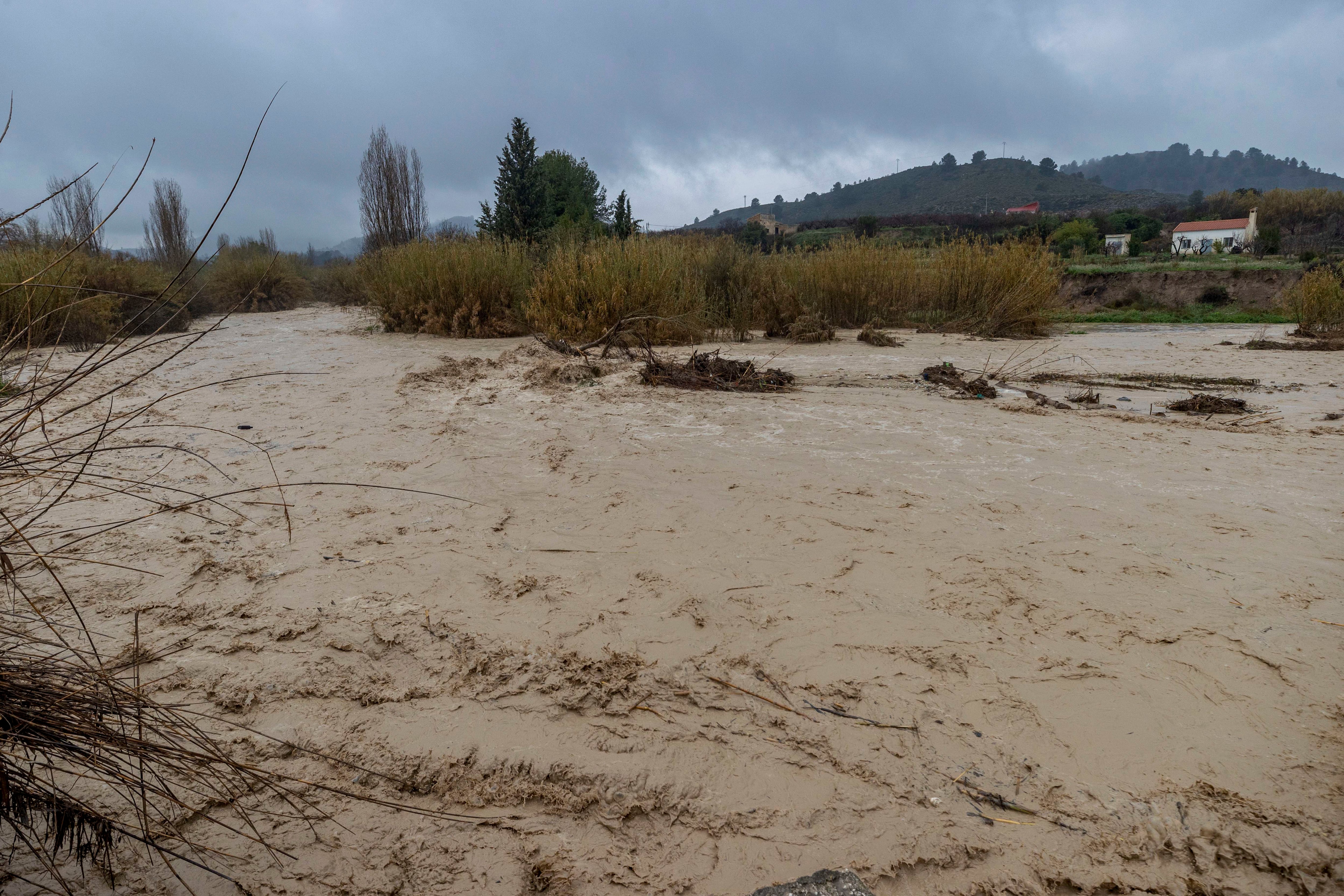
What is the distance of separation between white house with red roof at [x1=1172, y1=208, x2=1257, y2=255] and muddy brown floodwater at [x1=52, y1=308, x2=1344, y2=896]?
113 feet

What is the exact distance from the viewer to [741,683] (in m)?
2.07

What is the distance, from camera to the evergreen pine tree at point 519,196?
52.3ft

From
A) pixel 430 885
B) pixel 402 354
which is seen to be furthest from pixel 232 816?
pixel 402 354

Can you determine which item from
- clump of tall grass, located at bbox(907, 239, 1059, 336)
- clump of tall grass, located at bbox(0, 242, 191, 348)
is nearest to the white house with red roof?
clump of tall grass, located at bbox(907, 239, 1059, 336)

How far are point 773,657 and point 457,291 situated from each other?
1004cm

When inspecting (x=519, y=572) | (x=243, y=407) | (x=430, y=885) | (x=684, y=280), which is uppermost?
(x=684, y=280)

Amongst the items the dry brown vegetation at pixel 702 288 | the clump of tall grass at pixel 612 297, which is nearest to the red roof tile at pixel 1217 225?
the dry brown vegetation at pixel 702 288

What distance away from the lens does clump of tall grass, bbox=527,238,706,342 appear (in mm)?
9125

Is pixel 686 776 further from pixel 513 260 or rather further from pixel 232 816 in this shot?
pixel 513 260

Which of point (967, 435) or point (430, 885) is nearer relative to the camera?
point (430, 885)

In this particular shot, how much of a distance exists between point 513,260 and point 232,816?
420 inches

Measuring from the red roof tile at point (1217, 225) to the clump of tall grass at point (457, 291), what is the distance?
4240 centimetres

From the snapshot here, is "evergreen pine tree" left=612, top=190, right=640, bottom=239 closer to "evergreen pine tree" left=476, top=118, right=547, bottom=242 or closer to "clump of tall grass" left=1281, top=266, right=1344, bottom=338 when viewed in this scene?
"evergreen pine tree" left=476, top=118, right=547, bottom=242

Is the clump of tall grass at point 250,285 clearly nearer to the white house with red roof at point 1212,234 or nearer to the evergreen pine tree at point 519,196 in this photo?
the evergreen pine tree at point 519,196
